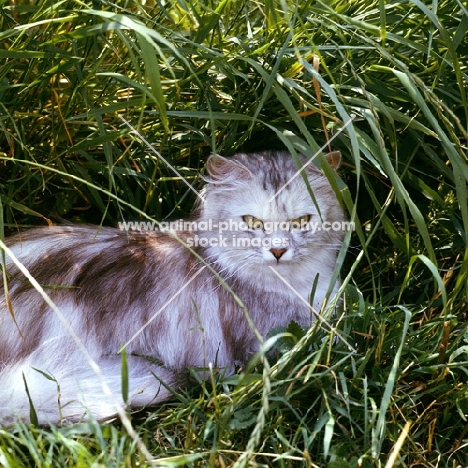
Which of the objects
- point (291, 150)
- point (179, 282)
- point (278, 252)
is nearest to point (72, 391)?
point (179, 282)

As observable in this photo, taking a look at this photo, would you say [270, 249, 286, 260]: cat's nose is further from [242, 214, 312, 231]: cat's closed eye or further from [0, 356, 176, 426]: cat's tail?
[0, 356, 176, 426]: cat's tail

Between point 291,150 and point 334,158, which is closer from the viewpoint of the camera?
point 291,150

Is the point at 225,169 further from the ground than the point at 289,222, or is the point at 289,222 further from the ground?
the point at 225,169

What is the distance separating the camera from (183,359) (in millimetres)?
2340

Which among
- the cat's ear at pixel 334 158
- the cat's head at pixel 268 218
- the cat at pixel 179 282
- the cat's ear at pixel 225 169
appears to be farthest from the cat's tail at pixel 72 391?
the cat's ear at pixel 334 158

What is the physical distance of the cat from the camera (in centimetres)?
226

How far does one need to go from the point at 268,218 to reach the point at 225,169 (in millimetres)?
221

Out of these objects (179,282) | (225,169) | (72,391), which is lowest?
(72,391)

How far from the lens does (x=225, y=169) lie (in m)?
2.39

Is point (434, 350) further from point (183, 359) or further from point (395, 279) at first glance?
point (183, 359)

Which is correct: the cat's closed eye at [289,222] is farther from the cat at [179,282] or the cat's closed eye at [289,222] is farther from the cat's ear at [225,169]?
the cat's ear at [225,169]

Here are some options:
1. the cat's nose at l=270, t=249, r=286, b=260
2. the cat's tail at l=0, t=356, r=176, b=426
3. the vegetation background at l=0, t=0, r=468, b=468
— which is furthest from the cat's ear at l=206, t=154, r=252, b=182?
the cat's tail at l=0, t=356, r=176, b=426

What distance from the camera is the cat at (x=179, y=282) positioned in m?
2.26

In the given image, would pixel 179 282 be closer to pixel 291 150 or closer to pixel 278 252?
pixel 278 252
